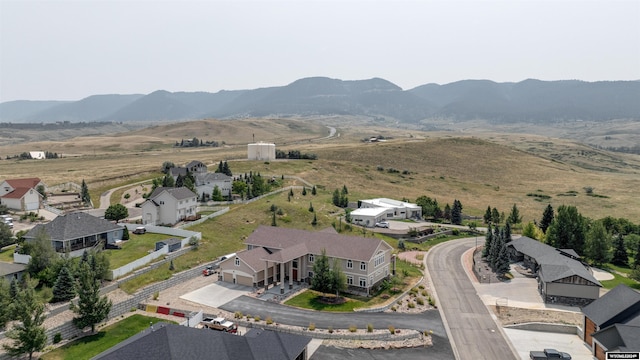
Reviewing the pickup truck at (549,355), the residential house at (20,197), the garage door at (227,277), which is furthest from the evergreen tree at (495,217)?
the residential house at (20,197)

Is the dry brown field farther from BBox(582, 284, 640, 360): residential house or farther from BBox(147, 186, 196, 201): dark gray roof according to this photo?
BBox(582, 284, 640, 360): residential house

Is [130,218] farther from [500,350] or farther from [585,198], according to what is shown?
[585,198]

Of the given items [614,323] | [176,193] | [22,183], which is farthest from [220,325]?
[22,183]

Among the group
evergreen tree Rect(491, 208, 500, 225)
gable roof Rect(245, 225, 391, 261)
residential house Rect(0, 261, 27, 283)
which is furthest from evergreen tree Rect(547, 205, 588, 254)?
residential house Rect(0, 261, 27, 283)

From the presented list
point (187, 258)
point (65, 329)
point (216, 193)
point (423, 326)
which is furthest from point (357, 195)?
point (65, 329)

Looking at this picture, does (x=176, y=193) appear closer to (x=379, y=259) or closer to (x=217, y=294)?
→ (x=217, y=294)

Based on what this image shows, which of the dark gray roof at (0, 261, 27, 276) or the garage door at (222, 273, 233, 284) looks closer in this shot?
the dark gray roof at (0, 261, 27, 276)
